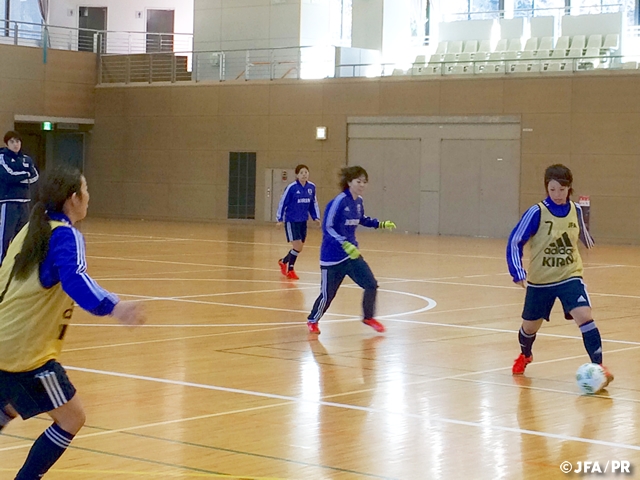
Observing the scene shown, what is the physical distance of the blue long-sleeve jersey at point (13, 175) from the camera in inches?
530

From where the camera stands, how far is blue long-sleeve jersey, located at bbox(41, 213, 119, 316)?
4227 millimetres

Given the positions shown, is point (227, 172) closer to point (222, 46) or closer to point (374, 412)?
point (222, 46)

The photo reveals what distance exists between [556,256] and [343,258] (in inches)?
122

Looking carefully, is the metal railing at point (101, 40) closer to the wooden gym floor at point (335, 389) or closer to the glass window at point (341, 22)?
the glass window at point (341, 22)

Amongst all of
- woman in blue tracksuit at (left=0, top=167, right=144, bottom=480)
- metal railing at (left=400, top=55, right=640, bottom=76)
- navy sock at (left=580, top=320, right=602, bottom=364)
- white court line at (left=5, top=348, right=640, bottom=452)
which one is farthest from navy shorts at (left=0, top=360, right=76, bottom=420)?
metal railing at (left=400, top=55, right=640, bottom=76)

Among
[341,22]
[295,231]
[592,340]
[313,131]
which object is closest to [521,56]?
[313,131]

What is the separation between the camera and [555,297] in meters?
8.35

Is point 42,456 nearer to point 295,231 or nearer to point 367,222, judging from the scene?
point 367,222

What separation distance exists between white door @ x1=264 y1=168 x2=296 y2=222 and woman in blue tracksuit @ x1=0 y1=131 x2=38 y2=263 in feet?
63.1

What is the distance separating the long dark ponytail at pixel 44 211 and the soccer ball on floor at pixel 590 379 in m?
4.71

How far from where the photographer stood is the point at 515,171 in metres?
28.9

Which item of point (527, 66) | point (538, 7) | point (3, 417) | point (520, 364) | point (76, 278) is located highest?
point (538, 7)

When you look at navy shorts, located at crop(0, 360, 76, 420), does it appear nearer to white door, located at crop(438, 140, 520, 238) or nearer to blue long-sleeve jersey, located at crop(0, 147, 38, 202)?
blue long-sleeve jersey, located at crop(0, 147, 38, 202)

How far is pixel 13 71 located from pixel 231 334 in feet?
83.2
